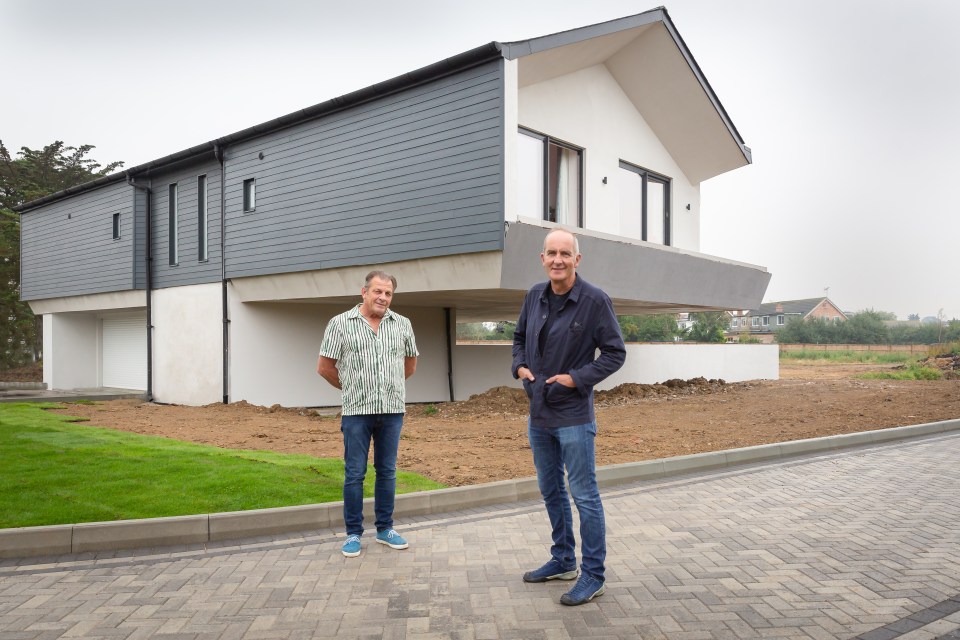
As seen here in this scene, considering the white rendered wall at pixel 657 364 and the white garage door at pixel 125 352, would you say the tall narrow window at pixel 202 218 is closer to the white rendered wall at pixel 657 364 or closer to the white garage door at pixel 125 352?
the white garage door at pixel 125 352

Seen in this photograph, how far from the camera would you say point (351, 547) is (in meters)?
4.97

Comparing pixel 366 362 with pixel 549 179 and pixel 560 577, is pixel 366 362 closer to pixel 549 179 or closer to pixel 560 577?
pixel 560 577

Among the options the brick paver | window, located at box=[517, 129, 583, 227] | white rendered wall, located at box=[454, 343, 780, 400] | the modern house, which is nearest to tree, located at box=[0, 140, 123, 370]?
the modern house

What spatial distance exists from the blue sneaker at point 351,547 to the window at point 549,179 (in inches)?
387

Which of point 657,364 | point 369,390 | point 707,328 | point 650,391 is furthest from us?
point 707,328

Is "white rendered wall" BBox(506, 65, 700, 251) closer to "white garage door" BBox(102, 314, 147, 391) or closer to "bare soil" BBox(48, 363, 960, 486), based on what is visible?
"bare soil" BBox(48, 363, 960, 486)

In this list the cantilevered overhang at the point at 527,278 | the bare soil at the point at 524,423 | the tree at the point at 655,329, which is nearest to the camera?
the bare soil at the point at 524,423

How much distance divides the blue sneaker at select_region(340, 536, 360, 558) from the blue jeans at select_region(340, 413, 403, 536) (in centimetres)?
6

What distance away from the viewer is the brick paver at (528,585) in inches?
146

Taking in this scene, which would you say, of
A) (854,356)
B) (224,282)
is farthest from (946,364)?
(224,282)

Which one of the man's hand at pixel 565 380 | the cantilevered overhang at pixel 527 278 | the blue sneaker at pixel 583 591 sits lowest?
the blue sneaker at pixel 583 591

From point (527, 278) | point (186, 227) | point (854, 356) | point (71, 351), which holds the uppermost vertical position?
point (186, 227)

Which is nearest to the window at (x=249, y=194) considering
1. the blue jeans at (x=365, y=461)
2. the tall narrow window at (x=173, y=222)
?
the tall narrow window at (x=173, y=222)

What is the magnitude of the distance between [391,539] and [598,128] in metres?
13.4
